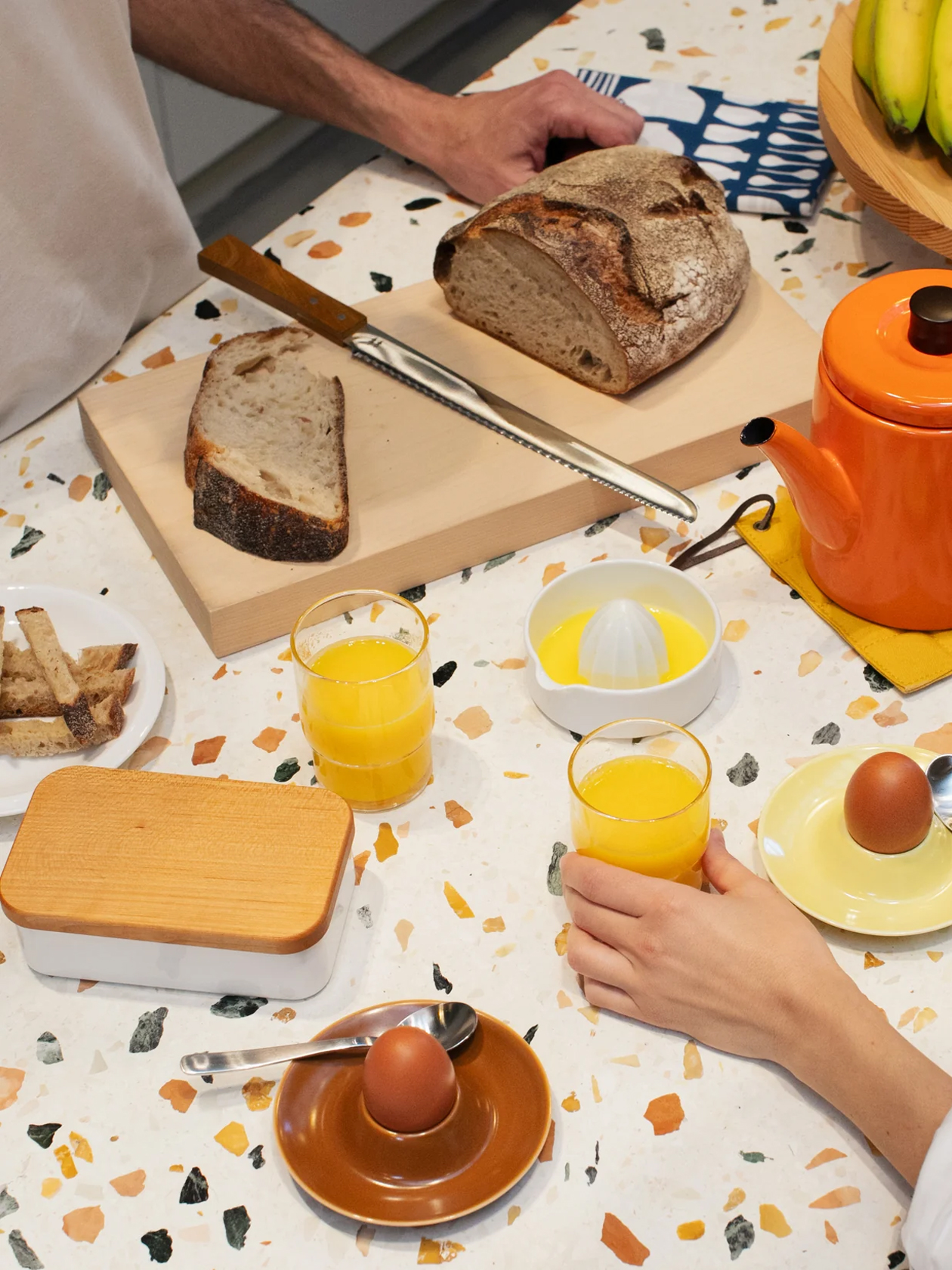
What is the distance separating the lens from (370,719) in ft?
3.54

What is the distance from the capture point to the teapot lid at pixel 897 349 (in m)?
1.07

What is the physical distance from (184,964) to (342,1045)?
0.53ft

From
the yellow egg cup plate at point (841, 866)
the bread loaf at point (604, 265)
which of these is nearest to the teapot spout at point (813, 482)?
the yellow egg cup plate at point (841, 866)

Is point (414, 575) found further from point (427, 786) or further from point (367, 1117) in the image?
point (367, 1117)

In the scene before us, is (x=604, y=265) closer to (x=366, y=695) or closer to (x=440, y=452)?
(x=440, y=452)

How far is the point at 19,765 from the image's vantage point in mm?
1187

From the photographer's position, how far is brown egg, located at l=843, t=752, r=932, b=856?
1004 mm

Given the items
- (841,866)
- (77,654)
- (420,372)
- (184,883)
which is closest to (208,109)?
(420,372)

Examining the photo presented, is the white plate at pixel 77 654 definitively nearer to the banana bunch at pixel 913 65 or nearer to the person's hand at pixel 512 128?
the person's hand at pixel 512 128

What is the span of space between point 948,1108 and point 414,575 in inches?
30.2

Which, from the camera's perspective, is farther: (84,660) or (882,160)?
(882,160)

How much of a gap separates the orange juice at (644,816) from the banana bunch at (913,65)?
3.19 ft

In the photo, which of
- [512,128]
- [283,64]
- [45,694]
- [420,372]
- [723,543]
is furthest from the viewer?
[283,64]

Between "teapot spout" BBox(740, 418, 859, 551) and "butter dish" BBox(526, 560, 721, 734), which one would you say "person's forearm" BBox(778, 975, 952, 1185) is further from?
"teapot spout" BBox(740, 418, 859, 551)
